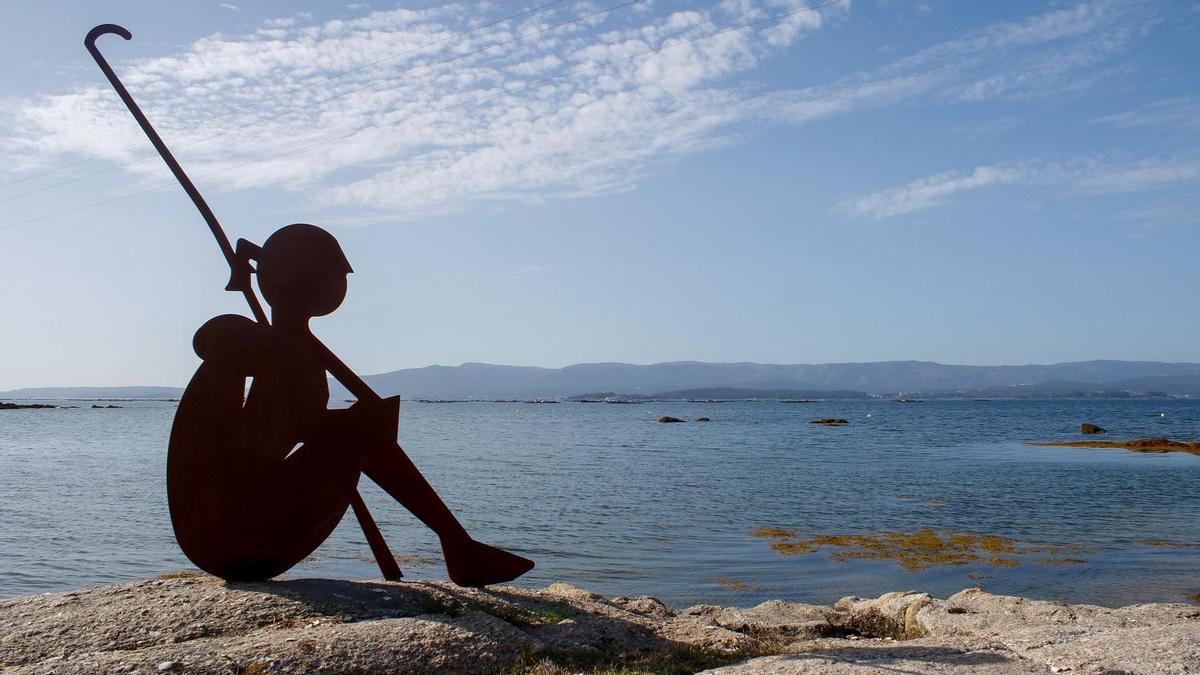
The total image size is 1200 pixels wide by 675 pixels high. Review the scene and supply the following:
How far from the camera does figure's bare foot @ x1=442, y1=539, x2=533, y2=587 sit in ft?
28.5

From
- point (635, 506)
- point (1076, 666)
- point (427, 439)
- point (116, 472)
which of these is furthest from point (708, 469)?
point (1076, 666)

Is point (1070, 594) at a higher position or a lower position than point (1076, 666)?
lower

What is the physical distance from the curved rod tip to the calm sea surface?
7803 millimetres

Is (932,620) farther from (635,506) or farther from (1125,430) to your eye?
(1125,430)

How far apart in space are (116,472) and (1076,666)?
106 feet

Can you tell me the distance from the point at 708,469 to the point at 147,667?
30.8m

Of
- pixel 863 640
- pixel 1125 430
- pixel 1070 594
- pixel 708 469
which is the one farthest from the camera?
pixel 1125 430

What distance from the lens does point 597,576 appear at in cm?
1480

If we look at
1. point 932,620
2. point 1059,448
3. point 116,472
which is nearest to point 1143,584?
point 932,620

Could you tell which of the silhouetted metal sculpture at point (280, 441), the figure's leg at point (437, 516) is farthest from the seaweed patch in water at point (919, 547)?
the silhouetted metal sculpture at point (280, 441)

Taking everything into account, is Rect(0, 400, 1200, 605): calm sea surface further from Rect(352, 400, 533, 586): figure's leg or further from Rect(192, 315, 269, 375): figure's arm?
Rect(192, 315, 269, 375): figure's arm

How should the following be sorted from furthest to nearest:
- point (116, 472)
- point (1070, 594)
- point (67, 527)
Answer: point (116, 472) < point (67, 527) < point (1070, 594)

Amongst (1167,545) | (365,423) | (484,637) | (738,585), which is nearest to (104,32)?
(365,423)

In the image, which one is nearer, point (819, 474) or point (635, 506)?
point (635, 506)
